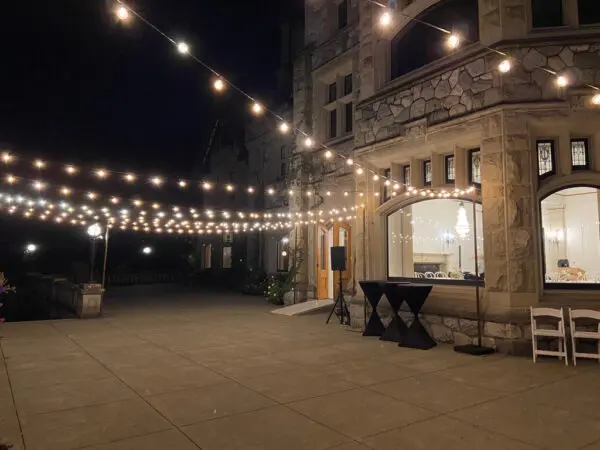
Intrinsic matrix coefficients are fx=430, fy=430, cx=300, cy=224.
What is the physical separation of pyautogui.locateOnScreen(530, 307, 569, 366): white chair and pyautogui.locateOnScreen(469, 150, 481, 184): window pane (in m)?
2.43

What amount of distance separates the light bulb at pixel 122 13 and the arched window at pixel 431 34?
556 centimetres

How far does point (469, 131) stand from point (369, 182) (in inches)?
95.1

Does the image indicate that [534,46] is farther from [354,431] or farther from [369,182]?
[354,431]

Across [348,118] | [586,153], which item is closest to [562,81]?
[586,153]

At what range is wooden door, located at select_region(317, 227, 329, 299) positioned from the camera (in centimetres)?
1226

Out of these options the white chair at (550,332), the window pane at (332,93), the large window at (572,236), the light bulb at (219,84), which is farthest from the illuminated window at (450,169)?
the window pane at (332,93)

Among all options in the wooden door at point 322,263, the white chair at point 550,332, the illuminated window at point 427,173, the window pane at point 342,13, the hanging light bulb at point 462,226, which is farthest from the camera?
the wooden door at point 322,263

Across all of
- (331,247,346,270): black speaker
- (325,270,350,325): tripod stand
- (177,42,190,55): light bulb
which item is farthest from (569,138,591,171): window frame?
(177,42,190,55): light bulb

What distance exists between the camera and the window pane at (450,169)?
26.3 feet

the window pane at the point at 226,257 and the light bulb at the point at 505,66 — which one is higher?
the light bulb at the point at 505,66

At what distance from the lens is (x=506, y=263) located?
21.6 feet

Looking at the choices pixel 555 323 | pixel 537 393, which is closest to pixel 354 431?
pixel 537 393

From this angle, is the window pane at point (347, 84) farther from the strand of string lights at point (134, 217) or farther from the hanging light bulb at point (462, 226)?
the hanging light bulb at point (462, 226)

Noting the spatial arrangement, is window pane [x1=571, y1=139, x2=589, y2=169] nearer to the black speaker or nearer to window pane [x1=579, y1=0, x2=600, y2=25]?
window pane [x1=579, y1=0, x2=600, y2=25]
